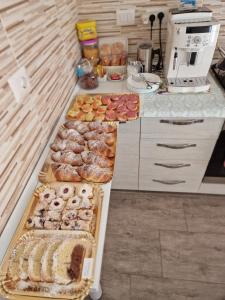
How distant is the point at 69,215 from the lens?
758 mm

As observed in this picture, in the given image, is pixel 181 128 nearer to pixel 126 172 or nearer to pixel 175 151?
pixel 175 151

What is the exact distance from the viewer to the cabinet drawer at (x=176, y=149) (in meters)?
1.34

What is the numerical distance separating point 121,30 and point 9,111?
1.22m

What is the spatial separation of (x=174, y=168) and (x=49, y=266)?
1.11 m

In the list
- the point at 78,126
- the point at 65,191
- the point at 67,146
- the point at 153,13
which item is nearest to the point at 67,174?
the point at 65,191

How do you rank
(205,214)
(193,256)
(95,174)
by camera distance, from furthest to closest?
(205,214), (193,256), (95,174)

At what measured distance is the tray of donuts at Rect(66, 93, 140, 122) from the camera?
1.21 meters

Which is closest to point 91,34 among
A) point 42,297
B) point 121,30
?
point 121,30

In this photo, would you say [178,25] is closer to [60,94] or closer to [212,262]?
[60,94]

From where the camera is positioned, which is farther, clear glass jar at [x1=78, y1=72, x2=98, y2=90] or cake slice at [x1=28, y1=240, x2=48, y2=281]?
clear glass jar at [x1=78, y1=72, x2=98, y2=90]

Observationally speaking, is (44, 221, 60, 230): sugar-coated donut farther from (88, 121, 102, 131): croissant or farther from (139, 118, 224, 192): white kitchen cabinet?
(139, 118, 224, 192): white kitchen cabinet

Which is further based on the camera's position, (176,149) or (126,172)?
(126,172)

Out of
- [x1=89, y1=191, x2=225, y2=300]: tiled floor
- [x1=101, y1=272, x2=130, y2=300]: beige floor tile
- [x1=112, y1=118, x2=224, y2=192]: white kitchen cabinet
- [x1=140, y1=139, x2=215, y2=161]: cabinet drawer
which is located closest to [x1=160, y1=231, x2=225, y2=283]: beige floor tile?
[x1=89, y1=191, x2=225, y2=300]: tiled floor

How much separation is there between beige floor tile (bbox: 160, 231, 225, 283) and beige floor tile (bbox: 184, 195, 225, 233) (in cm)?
5
